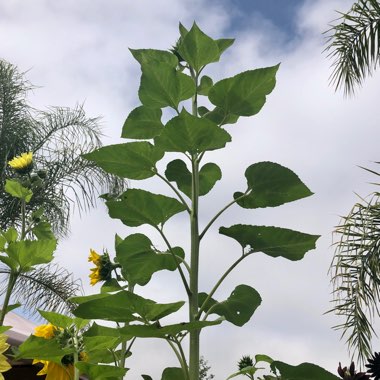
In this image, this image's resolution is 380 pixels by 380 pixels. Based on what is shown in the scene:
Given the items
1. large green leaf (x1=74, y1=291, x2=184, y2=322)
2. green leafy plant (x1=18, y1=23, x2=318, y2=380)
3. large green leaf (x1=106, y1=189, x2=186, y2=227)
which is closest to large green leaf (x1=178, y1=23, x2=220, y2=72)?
green leafy plant (x1=18, y1=23, x2=318, y2=380)

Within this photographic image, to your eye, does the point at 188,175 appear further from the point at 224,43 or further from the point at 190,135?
the point at 224,43

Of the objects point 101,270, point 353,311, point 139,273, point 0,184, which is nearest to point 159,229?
point 139,273

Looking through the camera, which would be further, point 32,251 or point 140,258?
point 32,251

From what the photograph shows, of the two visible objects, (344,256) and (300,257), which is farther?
(344,256)

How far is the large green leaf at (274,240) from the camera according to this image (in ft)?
2.27

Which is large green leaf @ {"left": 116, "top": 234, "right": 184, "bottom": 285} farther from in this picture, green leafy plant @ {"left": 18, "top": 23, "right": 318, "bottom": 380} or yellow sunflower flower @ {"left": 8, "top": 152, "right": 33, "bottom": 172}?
yellow sunflower flower @ {"left": 8, "top": 152, "right": 33, "bottom": 172}

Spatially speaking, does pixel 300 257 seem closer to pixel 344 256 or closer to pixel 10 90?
pixel 344 256

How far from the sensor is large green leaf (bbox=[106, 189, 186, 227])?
697 millimetres

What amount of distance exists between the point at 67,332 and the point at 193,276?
24 cm

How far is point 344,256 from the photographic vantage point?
4.70m

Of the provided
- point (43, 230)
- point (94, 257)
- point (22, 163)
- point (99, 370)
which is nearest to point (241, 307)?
point (99, 370)

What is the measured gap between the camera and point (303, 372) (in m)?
0.68

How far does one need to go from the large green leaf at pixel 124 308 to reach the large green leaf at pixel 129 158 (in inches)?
6.4

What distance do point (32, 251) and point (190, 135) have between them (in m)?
0.36
